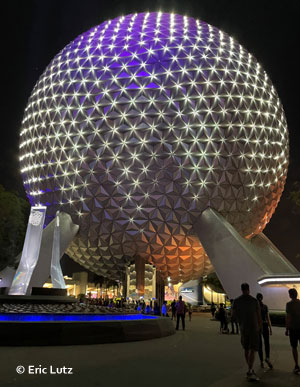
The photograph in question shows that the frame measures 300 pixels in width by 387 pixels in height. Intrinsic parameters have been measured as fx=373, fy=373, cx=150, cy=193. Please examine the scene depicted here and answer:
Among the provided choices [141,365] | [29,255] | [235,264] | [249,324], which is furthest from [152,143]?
[249,324]

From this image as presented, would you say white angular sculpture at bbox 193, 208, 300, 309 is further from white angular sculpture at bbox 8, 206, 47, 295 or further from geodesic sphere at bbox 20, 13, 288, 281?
white angular sculpture at bbox 8, 206, 47, 295

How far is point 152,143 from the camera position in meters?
23.5

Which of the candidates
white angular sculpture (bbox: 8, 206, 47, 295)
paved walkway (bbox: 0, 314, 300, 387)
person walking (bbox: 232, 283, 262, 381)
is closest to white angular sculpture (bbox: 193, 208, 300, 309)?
white angular sculpture (bbox: 8, 206, 47, 295)

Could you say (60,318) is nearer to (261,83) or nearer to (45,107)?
(45,107)

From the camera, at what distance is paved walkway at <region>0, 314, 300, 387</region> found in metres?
5.51

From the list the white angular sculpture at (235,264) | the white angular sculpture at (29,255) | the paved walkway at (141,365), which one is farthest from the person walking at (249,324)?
the white angular sculpture at (235,264)

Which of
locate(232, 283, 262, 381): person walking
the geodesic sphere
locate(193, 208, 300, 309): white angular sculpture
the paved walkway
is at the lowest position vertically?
the paved walkway

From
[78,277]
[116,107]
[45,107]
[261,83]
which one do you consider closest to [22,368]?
[116,107]

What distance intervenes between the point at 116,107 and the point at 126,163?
3670 millimetres

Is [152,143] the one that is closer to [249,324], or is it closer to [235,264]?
[235,264]

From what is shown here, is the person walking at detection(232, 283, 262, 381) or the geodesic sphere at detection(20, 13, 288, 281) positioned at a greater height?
the geodesic sphere at detection(20, 13, 288, 281)

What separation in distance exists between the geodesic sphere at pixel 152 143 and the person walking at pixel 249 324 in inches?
681

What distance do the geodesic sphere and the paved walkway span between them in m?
14.7

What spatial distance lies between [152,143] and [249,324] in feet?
59.7
